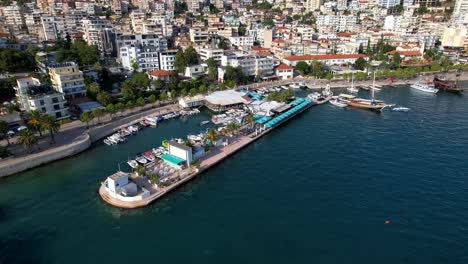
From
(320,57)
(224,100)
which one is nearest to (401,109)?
(320,57)

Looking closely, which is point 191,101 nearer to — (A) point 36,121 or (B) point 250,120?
(B) point 250,120

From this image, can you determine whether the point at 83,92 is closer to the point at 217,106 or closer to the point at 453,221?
the point at 217,106

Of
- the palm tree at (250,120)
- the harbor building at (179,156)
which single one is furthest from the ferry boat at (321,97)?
the harbor building at (179,156)

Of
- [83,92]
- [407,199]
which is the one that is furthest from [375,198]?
[83,92]

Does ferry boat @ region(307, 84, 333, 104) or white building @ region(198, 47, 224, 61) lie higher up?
white building @ region(198, 47, 224, 61)

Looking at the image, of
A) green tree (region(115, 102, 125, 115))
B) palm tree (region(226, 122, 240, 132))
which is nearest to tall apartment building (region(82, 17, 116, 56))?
green tree (region(115, 102, 125, 115))

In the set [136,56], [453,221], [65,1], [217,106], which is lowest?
[453,221]

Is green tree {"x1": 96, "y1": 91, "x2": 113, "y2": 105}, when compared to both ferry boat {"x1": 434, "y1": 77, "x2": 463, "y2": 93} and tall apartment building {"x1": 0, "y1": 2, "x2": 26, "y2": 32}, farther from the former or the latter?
tall apartment building {"x1": 0, "y1": 2, "x2": 26, "y2": 32}

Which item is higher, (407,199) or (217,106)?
(217,106)
